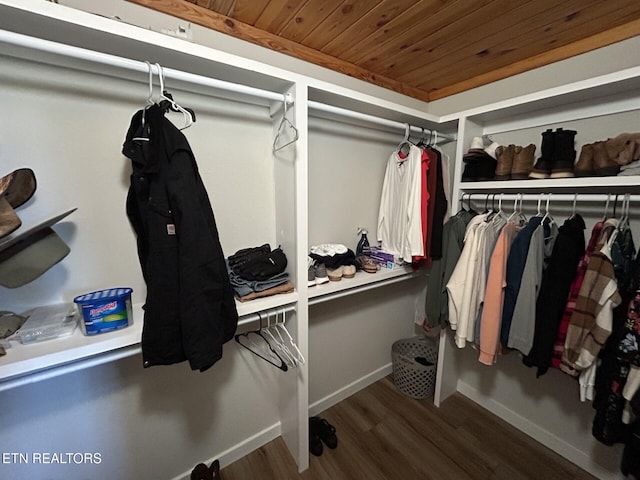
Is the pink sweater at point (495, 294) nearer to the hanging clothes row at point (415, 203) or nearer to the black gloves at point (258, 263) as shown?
the hanging clothes row at point (415, 203)

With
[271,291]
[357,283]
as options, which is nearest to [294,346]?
[271,291]

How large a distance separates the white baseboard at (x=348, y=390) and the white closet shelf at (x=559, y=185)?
148 cm

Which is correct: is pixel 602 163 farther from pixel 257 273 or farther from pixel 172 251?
pixel 172 251

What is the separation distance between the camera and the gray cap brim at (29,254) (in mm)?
685

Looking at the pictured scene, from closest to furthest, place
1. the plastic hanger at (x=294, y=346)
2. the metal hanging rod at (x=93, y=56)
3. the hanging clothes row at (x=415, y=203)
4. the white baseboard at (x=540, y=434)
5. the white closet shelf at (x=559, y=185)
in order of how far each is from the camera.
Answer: the metal hanging rod at (x=93, y=56), the white closet shelf at (x=559, y=185), the plastic hanger at (x=294, y=346), the white baseboard at (x=540, y=434), the hanging clothes row at (x=415, y=203)

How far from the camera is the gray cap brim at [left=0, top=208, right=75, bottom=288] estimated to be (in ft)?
2.25

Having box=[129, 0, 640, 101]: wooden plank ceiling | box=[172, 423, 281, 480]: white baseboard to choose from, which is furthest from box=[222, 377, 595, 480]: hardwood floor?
box=[129, 0, 640, 101]: wooden plank ceiling

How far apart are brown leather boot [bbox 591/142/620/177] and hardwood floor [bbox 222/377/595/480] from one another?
154cm

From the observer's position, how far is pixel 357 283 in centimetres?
131

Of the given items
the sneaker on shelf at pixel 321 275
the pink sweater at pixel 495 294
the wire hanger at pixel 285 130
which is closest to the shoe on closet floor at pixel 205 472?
the sneaker on shelf at pixel 321 275

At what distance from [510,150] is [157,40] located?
1.60m

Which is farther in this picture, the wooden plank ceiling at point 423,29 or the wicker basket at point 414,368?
the wicker basket at point 414,368

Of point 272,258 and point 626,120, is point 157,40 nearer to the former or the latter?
point 272,258

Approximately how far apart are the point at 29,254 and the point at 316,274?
0.99 metres
